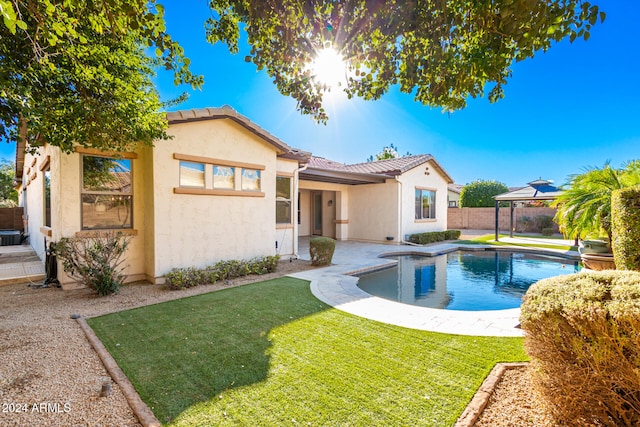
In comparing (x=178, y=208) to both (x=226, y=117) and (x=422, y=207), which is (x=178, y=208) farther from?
(x=422, y=207)

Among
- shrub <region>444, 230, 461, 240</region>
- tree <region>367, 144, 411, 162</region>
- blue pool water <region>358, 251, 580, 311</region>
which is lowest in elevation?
blue pool water <region>358, 251, 580, 311</region>

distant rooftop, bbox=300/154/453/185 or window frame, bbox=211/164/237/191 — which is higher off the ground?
distant rooftop, bbox=300/154/453/185

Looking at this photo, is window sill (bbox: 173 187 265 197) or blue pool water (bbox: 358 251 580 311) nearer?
blue pool water (bbox: 358 251 580 311)

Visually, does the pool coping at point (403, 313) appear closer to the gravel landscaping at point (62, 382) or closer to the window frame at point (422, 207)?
the gravel landscaping at point (62, 382)

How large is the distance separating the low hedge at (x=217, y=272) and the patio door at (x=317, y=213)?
10813 mm

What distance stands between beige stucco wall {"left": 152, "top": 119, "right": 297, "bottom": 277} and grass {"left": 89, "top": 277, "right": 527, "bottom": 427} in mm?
2667

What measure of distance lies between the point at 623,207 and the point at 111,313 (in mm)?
9313

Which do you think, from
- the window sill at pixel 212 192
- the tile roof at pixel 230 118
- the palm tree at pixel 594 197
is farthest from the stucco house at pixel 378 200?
the palm tree at pixel 594 197

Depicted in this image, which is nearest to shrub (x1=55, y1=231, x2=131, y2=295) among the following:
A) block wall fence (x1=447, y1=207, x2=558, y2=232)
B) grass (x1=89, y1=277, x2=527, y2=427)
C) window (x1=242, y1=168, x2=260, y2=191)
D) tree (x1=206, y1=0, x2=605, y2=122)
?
grass (x1=89, y1=277, x2=527, y2=427)

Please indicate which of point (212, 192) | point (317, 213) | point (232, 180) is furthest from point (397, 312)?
point (317, 213)

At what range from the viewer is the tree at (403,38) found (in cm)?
306

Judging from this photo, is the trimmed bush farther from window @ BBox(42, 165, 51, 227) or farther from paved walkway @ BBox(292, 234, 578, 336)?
window @ BBox(42, 165, 51, 227)

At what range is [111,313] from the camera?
19.1 feet

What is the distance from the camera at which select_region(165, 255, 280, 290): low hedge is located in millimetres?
7598
